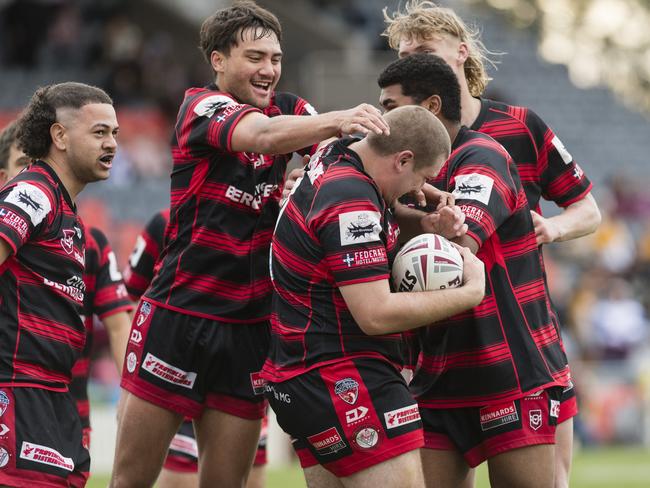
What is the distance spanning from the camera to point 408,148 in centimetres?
537

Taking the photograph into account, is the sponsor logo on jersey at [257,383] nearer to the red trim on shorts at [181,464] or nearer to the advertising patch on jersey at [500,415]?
the advertising patch on jersey at [500,415]

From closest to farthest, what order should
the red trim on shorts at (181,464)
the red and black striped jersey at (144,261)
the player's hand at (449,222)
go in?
the player's hand at (449,222)
the red trim on shorts at (181,464)
the red and black striped jersey at (144,261)

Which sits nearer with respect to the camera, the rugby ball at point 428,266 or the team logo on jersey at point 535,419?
the rugby ball at point 428,266

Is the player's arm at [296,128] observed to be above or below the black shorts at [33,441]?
above

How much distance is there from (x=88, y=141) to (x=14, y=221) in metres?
0.68

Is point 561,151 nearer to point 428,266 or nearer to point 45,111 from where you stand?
point 428,266

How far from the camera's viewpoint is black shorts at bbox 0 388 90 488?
225 inches

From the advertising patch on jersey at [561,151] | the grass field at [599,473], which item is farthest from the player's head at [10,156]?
the grass field at [599,473]

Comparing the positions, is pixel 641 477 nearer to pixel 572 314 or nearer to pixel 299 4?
pixel 572 314

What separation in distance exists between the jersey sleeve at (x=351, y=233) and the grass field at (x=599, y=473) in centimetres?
829

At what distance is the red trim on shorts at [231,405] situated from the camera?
21.1 ft

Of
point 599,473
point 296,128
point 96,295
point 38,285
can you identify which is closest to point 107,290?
point 96,295

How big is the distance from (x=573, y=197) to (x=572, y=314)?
1170 centimetres

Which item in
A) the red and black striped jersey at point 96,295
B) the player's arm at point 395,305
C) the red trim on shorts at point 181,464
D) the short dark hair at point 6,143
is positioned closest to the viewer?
the player's arm at point 395,305
